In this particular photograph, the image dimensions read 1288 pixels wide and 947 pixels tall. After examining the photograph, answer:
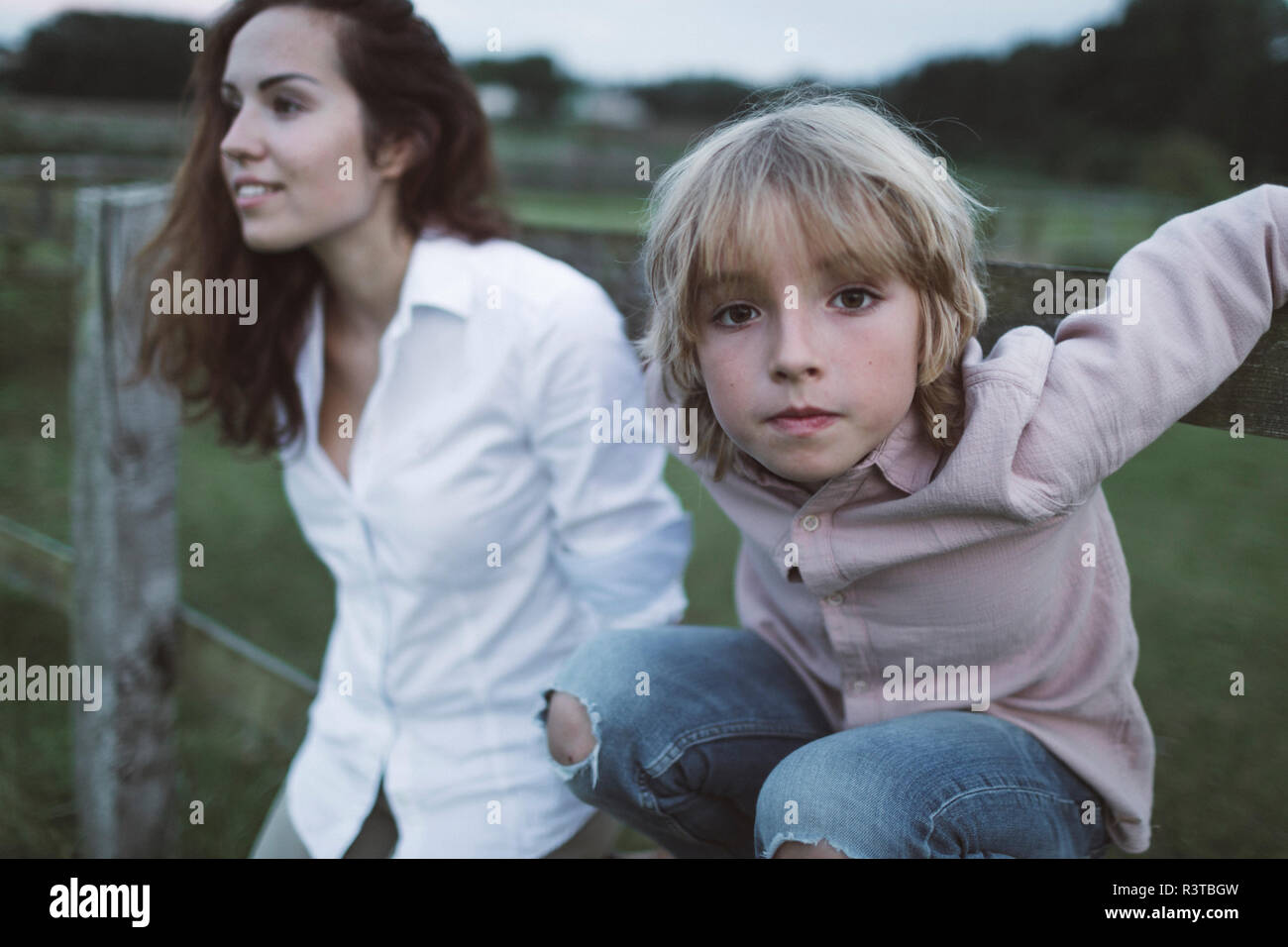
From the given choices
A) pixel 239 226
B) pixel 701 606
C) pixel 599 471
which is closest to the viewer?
pixel 599 471

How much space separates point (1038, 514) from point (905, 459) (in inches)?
6.4

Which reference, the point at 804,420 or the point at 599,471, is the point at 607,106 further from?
the point at 804,420

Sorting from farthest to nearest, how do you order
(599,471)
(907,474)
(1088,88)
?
(1088,88)
(599,471)
(907,474)

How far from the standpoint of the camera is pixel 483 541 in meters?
1.84

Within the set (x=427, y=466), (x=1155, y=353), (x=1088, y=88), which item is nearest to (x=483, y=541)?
(x=427, y=466)

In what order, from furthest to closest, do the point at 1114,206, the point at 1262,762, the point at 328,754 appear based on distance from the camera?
the point at 1114,206 → the point at 1262,762 → the point at 328,754

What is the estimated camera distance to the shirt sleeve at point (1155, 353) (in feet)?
3.70

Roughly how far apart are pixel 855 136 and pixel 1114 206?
1788cm

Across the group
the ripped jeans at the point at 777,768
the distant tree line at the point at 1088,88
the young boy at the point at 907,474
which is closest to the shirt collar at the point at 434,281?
the young boy at the point at 907,474

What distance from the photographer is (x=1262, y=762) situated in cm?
251

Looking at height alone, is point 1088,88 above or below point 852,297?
above

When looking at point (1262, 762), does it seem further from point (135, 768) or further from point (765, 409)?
point (135, 768)

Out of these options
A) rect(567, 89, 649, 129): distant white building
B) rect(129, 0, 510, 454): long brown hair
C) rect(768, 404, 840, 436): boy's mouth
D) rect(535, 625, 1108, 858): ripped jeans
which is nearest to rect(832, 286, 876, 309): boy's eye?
rect(768, 404, 840, 436): boy's mouth
